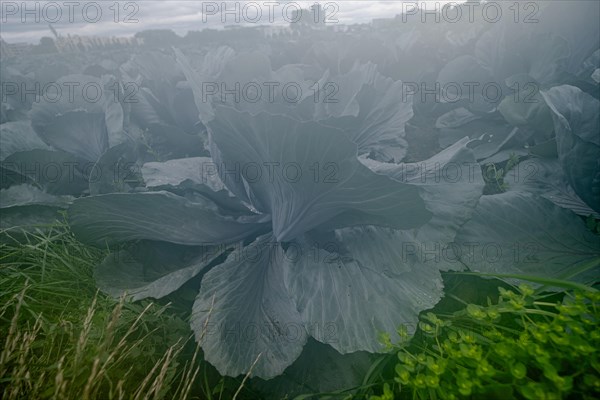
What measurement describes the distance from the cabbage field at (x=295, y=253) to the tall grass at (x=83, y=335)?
1cm

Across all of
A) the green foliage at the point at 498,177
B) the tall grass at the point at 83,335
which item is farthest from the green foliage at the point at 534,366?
the green foliage at the point at 498,177

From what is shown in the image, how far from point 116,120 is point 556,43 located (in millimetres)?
3510

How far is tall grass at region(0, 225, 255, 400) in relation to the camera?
3.96ft

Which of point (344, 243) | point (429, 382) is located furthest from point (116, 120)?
point (429, 382)

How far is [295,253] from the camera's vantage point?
65.4 inches

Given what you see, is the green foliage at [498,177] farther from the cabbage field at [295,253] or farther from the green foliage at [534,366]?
the green foliage at [534,366]

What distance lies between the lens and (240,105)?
197 centimetres

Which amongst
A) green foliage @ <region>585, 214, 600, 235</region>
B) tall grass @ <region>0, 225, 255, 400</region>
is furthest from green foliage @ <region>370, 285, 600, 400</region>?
green foliage @ <region>585, 214, 600, 235</region>

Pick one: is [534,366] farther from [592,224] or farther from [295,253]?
[592,224]

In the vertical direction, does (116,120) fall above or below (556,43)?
below

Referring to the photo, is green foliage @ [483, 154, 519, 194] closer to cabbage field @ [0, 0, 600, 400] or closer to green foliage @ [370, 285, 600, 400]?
cabbage field @ [0, 0, 600, 400]

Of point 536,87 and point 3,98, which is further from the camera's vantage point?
point 3,98

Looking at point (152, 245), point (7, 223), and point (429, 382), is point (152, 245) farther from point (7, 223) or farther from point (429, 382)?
point (429, 382)

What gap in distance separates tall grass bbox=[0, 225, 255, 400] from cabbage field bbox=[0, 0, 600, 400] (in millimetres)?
14
